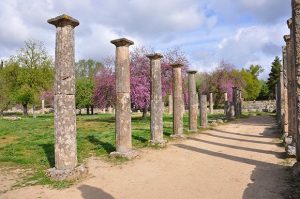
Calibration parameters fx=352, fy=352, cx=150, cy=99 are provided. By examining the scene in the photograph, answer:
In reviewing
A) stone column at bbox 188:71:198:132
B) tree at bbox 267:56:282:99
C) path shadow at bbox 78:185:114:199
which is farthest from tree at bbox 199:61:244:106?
path shadow at bbox 78:185:114:199

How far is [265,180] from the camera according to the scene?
27.5 ft

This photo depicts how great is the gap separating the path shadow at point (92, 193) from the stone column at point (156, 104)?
6.22 metres

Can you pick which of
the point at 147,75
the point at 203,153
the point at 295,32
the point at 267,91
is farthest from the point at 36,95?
the point at 267,91

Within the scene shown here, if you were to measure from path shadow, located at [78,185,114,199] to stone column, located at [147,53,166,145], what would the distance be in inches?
245

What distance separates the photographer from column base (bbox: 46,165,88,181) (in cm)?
883

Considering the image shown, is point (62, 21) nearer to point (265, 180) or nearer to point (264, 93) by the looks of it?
point (265, 180)

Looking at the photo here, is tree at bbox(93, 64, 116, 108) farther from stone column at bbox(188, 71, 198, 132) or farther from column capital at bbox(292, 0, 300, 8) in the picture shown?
column capital at bbox(292, 0, 300, 8)

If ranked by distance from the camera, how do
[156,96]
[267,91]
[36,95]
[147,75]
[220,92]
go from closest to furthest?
[156,96] < [147,75] < [36,95] < [220,92] < [267,91]

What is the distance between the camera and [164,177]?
9047mm

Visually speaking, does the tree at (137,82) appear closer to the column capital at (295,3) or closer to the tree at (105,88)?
the tree at (105,88)

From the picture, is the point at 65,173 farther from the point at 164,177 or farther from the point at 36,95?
the point at 36,95

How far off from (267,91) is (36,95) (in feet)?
152

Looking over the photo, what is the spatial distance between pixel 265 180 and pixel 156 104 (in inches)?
275

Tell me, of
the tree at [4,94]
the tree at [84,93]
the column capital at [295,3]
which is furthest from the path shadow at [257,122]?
the tree at [4,94]
